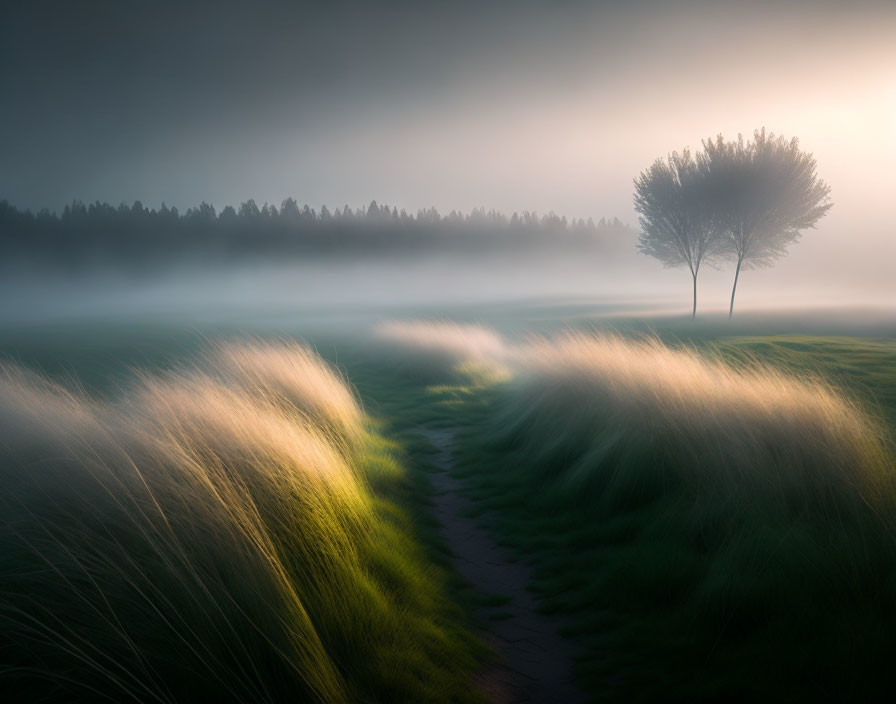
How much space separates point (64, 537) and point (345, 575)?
1730mm

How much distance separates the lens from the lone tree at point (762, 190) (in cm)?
3038

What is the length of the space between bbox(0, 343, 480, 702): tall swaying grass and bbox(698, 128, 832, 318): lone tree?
32667 mm

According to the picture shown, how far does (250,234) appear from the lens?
101m

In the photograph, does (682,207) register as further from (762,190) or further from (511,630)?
(511,630)

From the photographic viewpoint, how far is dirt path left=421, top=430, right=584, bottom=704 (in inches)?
125

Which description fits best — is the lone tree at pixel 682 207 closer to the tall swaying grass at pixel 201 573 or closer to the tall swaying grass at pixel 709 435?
the tall swaying grass at pixel 709 435

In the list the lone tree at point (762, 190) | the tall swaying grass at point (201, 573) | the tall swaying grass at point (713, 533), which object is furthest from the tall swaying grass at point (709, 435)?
the lone tree at point (762, 190)

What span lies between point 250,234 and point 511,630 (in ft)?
361

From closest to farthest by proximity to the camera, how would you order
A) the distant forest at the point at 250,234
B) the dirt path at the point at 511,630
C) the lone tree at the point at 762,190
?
the dirt path at the point at 511,630
the lone tree at the point at 762,190
the distant forest at the point at 250,234

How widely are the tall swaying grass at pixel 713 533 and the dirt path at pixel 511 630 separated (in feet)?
0.60

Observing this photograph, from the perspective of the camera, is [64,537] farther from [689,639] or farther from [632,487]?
[632,487]

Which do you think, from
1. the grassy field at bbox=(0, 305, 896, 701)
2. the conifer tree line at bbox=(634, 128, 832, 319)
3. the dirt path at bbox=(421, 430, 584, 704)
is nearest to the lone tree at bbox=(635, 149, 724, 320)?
the conifer tree line at bbox=(634, 128, 832, 319)

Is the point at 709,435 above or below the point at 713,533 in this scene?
above

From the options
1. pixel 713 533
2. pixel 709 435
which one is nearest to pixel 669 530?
pixel 713 533
